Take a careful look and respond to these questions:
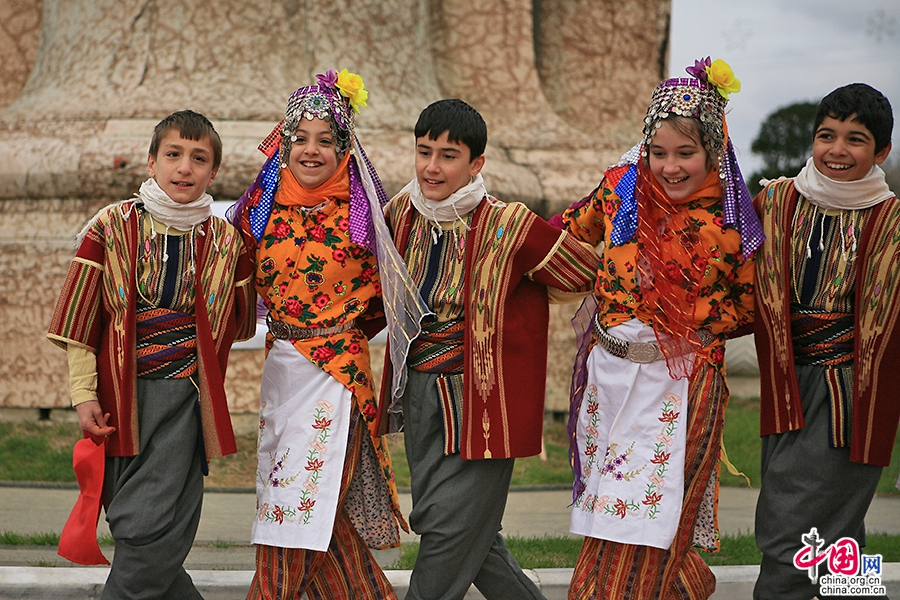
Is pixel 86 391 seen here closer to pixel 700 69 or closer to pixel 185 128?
pixel 185 128

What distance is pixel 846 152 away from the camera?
317cm

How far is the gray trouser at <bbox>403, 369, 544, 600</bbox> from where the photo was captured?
319 cm

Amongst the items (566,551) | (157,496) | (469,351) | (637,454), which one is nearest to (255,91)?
(566,551)

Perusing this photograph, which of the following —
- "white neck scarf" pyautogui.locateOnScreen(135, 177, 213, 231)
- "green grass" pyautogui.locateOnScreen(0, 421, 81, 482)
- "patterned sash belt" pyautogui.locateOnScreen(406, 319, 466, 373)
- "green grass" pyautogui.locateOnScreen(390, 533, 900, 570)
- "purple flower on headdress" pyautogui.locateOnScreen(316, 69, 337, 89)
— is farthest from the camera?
"green grass" pyautogui.locateOnScreen(0, 421, 81, 482)

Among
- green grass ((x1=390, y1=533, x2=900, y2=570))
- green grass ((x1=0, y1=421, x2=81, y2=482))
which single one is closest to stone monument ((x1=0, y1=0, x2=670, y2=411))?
green grass ((x1=0, y1=421, x2=81, y2=482))

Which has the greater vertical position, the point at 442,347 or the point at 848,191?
the point at 848,191

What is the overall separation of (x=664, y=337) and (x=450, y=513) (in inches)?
34.3

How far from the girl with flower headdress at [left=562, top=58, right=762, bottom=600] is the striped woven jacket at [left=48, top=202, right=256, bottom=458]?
1.22 meters

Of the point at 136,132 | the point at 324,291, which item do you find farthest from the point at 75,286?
the point at 136,132

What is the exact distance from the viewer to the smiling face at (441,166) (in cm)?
328

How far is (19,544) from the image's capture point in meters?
4.27

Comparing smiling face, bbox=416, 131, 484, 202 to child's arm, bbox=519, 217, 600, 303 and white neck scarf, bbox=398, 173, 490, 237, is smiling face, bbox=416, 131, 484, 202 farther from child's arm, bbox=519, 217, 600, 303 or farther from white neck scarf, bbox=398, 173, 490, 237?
child's arm, bbox=519, 217, 600, 303

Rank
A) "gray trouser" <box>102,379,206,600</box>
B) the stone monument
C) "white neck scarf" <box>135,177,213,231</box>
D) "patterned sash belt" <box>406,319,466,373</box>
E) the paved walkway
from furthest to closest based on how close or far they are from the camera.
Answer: the stone monument < the paved walkway < "patterned sash belt" <box>406,319,466,373</box> < "white neck scarf" <box>135,177,213,231</box> < "gray trouser" <box>102,379,206,600</box>

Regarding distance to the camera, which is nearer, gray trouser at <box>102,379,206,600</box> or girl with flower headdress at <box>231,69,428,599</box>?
gray trouser at <box>102,379,206,600</box>
